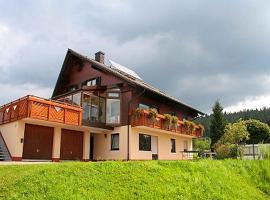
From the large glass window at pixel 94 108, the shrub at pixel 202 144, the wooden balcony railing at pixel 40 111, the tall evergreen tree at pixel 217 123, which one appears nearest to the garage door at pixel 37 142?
the wooden balcony railing at pixel 40 111

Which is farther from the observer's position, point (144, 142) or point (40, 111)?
point (144, 142)

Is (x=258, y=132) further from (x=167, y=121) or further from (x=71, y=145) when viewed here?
(x=71, y=145)

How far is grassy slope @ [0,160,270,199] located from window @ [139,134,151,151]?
1176 centimetres

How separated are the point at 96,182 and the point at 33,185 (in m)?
1.85

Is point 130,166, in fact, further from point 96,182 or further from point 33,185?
point 33,185

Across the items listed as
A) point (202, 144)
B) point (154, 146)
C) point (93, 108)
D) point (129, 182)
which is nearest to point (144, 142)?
point (154, 146)

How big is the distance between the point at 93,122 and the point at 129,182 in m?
13.3

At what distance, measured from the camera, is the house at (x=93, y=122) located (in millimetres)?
20125

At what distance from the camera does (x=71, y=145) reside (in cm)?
2284

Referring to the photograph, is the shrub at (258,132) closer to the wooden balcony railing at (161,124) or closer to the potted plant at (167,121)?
the wooden balcony railing at (161,124)

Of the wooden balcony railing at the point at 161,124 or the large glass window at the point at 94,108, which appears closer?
the wooden balcony railing at the point at 161,124

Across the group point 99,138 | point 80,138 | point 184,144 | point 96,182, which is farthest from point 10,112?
point 184,144

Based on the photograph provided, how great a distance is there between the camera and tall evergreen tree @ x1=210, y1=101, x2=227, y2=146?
48506 millimetres

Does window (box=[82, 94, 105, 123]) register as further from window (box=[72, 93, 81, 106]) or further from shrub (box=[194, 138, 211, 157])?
shrub (box=[194, 138, 211, 157])
